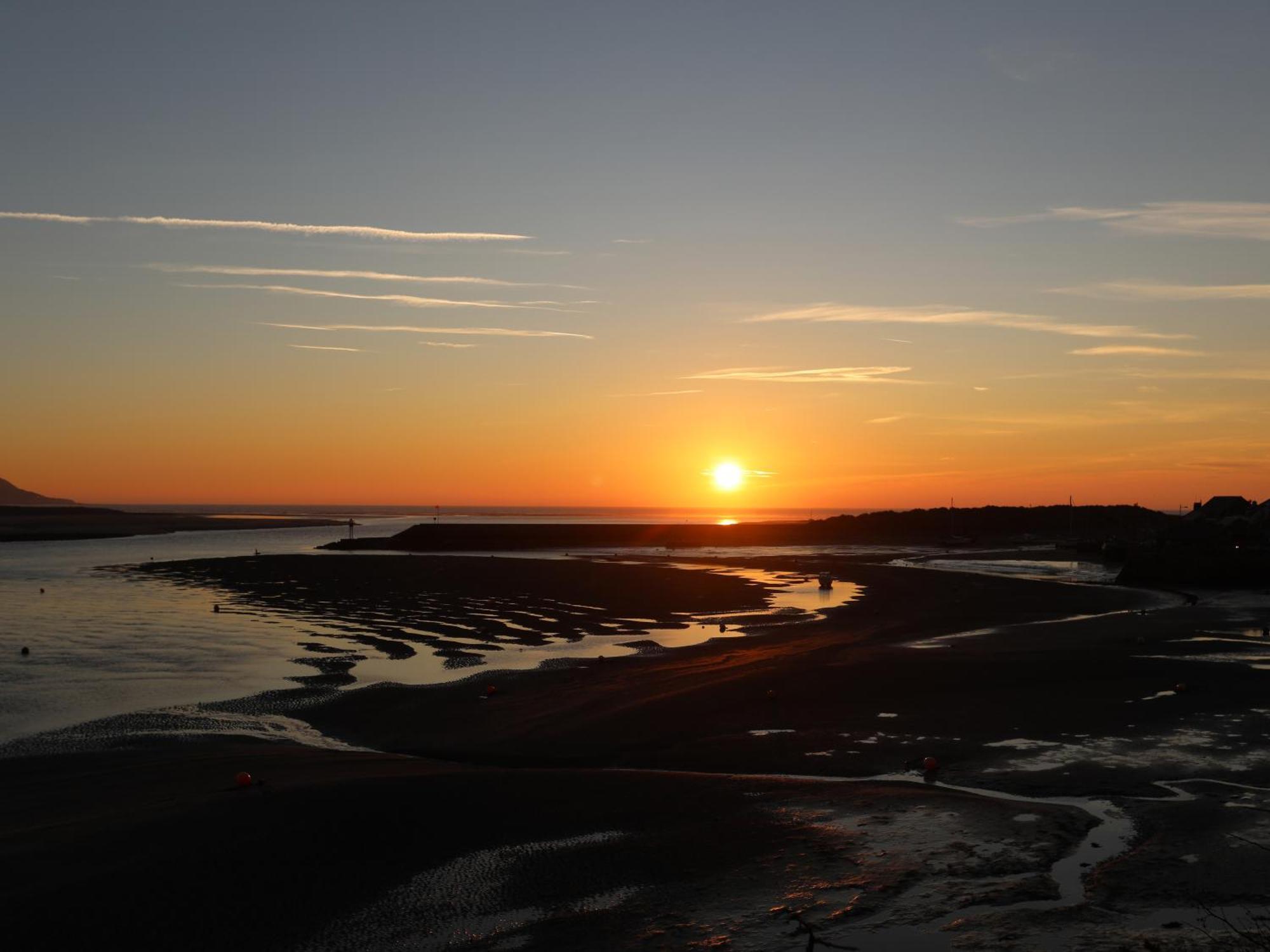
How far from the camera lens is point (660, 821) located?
12.9 m

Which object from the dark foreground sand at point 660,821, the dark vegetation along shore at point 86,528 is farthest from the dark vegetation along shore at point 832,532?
the dark foreground sand at point 660,821

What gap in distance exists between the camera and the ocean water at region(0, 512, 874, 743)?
23562 millimetres

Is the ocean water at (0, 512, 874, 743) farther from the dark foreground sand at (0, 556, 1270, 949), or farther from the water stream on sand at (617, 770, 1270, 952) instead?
the water stream on sand at (617, 770, 1270, 952)

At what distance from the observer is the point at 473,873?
11.2m

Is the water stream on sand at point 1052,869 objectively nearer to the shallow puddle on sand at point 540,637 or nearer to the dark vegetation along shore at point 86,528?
the shallow puddle on sand at point 540,637

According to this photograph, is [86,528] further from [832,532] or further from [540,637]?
[540,637]

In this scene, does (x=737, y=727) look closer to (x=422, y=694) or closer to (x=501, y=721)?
(x=501, y=721)

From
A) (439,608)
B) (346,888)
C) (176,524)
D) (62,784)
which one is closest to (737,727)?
(346,888)

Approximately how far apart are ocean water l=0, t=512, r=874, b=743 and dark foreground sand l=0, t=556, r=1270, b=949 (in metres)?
3.21

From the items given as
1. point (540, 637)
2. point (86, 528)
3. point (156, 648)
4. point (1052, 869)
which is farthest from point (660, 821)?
point (86, 528)

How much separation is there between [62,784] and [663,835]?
9.64 m

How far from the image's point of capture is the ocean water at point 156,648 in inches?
928

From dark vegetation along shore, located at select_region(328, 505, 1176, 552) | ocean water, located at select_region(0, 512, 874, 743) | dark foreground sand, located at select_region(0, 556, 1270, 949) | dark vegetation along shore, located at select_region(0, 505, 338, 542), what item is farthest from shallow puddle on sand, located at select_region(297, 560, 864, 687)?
dark vegetation along shore, located at select_region(0, 505, 338, 542)

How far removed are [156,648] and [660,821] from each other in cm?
2441
